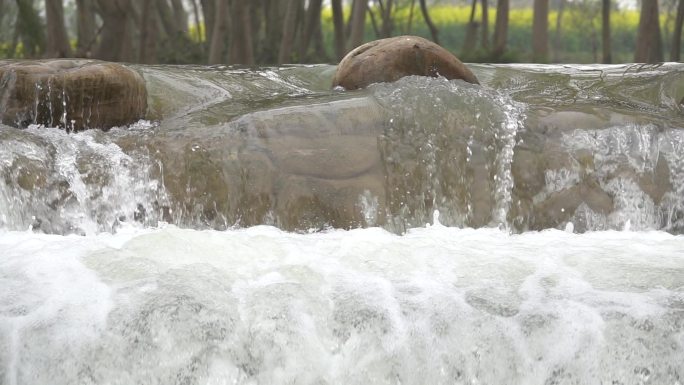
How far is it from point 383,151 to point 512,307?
96.9 inches

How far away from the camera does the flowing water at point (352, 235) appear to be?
362 centimetres

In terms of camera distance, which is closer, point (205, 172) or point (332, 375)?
point (332, 375)

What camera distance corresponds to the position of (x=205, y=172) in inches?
235

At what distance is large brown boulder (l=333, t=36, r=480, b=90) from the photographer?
7418 mm

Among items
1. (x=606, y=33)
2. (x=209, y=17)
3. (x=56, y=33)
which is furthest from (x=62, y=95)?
(x=606, y=33)

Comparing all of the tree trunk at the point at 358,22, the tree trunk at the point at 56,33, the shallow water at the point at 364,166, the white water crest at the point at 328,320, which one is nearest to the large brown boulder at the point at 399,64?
the shallow water at the point at 364,166

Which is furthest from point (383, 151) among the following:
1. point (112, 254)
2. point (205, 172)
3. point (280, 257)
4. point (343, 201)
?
point (112, 254)

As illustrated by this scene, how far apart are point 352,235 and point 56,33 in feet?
30.4

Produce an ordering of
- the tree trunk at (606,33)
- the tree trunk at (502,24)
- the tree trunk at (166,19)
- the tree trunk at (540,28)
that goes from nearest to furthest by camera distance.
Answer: the tree trunk at (540,28), the tree trunk at (606,33), the tree trunk at (502,24), the tree trunk at (166,19)

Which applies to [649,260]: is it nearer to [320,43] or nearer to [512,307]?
[512,307]

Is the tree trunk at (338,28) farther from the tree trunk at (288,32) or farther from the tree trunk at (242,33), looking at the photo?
the tree trunk at (242,33)

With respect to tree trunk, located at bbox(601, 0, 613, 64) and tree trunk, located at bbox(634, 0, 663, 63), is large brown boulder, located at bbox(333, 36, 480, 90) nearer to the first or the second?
tree trunk, located at bbox(634, 0, 663, 63)

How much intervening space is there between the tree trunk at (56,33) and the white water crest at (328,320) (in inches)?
371

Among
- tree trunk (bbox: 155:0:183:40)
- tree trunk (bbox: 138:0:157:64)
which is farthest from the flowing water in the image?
tree trunk (bbox: 155:0:183:40)
